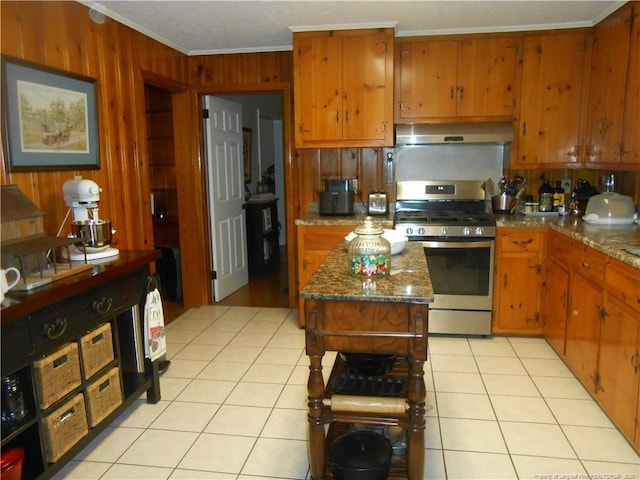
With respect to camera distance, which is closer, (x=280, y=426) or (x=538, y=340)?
(x=280, y=426)

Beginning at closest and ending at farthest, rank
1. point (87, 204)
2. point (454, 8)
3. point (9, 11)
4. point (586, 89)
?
point (9, 11) < point (87, 204) < point (454, 8) < point (586, 89)

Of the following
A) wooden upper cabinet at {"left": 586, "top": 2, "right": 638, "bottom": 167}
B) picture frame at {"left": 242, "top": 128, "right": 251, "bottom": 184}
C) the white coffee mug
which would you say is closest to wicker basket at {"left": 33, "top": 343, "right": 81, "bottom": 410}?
the white coffee mug

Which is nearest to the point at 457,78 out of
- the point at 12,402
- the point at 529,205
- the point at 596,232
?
the point at 529,205

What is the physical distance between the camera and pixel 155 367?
9.09 feet

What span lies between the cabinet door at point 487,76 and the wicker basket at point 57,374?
311 cm

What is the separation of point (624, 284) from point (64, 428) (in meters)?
2.59

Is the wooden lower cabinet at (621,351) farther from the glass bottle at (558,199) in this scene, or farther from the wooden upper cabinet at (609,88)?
the glass bottle at (558,199)

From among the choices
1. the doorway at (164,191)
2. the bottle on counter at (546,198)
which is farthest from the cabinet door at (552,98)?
the doorway at (164,191)

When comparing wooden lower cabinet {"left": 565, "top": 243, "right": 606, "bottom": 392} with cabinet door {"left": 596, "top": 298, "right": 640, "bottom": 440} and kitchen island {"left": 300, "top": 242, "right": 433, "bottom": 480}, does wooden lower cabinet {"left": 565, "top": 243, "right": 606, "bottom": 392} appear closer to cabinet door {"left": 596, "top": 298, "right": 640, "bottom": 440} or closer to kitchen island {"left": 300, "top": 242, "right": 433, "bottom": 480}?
cabinet door {"left": 596, "top": 298, "right": 640, "bottom": 440}

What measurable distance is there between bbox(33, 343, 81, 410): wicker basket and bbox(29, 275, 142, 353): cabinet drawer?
5cm

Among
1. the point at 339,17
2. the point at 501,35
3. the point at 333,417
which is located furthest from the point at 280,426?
the point at 501,35

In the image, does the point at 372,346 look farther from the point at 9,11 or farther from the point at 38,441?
the point at 9,11

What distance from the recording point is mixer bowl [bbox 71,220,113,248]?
247 centimetres

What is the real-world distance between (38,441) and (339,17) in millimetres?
3024
